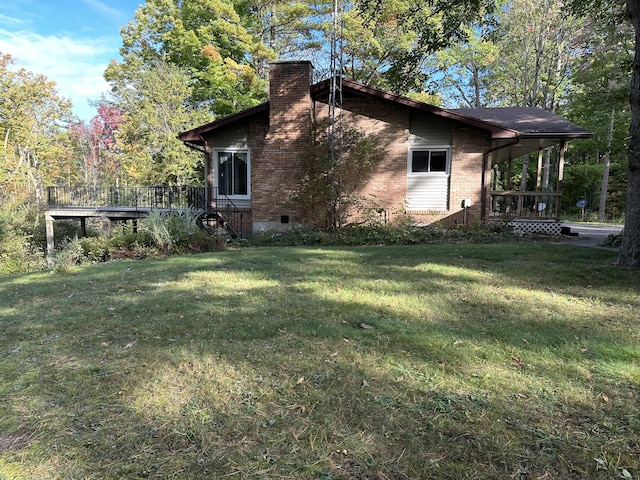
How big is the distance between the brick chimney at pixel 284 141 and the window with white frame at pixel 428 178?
3900 millimetres

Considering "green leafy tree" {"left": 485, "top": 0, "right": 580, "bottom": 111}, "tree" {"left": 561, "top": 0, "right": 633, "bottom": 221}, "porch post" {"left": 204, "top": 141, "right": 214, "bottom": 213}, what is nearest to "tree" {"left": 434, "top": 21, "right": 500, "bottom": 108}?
"green leafy tree" {"left": 485, "top": 0, "right": 580, "bottom": 111}

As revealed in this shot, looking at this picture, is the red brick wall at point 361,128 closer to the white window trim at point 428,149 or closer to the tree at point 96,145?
the white window trim at point 428,149

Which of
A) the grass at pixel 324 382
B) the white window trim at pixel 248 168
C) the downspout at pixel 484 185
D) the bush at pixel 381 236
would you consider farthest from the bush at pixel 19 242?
the downspout at pixel 484 185

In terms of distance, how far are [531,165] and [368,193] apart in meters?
25.3

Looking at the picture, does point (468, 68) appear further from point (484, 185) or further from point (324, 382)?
point (324, 382)

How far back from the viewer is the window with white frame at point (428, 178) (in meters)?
13.3

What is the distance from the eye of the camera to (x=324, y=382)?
2791 mm

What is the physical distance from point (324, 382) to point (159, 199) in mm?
17199

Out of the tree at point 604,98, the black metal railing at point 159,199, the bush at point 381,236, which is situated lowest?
the bush at point 381,236

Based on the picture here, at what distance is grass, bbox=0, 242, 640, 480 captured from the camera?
2.02 m

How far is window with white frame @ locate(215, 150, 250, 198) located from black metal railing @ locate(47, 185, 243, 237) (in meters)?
0.34

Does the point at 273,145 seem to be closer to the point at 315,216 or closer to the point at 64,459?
the point at 315,216

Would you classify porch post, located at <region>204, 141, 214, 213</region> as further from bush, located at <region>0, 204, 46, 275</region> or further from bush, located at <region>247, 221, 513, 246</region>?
bush, located at <region>0, 204, 46, 275</region>

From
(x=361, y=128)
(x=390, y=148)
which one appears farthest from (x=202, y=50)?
(x=390, y=148)
